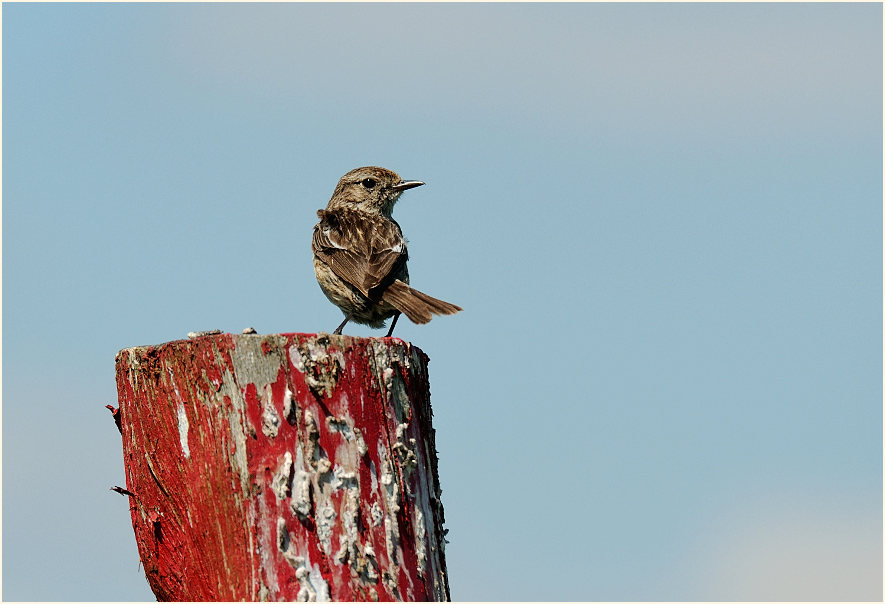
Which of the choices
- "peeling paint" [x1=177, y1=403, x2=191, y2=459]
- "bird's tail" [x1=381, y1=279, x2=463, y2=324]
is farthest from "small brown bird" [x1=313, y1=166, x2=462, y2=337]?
"peeling paint" [x1=177, y1=403, x2=191, y2=459]

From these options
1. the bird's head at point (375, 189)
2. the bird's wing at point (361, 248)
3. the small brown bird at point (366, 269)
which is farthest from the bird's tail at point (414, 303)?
the bird's head at point (375, 189)

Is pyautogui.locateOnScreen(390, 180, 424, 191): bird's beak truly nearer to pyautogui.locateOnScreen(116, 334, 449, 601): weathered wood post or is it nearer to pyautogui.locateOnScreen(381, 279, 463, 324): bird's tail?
pyautogui.locateOnScreen(381, 279, 463, 324): bird's tail

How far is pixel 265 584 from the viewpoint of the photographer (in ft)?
15.5

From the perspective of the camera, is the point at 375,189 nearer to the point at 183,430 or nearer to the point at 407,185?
the point at 407,185

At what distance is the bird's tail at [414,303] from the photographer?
7.34 m

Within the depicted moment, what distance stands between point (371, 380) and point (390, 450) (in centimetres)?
36

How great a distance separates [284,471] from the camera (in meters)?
4.78

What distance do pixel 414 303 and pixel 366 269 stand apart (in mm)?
674

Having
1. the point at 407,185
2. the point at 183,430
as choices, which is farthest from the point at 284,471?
the point at 407,185

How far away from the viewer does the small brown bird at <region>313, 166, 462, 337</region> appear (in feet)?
25.4

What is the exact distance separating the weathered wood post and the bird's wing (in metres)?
2.75

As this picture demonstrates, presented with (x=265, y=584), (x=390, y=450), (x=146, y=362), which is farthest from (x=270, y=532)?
(x=146, y=362)

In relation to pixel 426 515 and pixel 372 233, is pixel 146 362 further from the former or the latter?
pixel 372 233

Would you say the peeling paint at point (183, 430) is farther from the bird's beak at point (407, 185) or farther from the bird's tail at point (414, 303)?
the bird's beak at point (407, 185)
